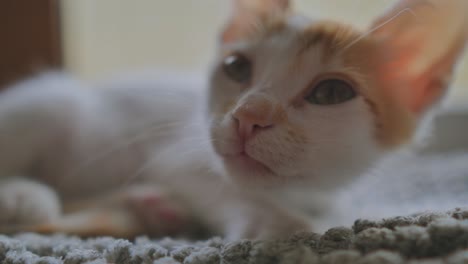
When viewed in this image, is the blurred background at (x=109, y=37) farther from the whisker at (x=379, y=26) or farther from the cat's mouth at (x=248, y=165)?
the cat's mouth at (x=248, y=165)

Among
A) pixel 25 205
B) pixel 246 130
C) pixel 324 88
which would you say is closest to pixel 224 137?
pixel 246 130

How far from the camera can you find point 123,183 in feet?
4.36

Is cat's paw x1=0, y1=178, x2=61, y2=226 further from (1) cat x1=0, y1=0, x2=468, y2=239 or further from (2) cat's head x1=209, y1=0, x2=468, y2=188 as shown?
(2) cat's head x1=209, y1=0, x2=468, y2=188

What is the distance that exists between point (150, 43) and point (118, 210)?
37.4 inches

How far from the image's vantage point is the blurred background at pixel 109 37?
1646 mm

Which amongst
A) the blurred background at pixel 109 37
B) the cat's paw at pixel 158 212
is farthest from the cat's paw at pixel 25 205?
the blurred background at pixel 109 37

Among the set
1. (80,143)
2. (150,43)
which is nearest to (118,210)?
(80,143)

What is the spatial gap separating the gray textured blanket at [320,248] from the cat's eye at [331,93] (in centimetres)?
27

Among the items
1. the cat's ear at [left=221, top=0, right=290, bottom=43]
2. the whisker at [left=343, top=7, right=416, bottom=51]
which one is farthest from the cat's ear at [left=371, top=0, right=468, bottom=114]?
the cat's ear at [left=221, top=0, right=290, bottom=43]

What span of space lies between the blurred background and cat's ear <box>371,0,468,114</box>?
62cm

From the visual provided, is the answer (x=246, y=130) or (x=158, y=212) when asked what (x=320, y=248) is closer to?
(x=246, y=130)

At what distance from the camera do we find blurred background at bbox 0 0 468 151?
5.40 feet

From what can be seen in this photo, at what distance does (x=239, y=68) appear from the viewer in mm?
993

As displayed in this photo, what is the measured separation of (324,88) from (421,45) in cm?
28
